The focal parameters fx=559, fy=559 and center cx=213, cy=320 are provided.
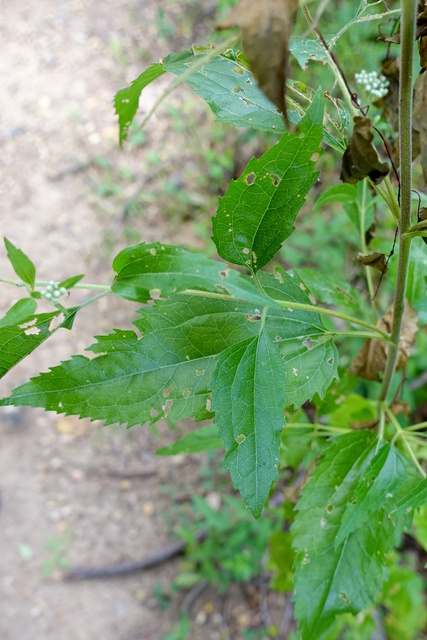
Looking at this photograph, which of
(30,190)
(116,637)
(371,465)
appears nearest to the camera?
(371,465)

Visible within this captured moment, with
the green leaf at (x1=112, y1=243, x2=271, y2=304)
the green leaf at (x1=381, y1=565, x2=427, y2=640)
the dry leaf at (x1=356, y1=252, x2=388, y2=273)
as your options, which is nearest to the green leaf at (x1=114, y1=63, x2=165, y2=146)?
the green leaf at (x1=112, y1=243, x2=271, y2=304)

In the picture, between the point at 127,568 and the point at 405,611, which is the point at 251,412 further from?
the point at 127,568

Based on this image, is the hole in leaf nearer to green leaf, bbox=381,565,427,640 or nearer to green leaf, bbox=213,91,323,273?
green leaf, bbox=213,91,323,273

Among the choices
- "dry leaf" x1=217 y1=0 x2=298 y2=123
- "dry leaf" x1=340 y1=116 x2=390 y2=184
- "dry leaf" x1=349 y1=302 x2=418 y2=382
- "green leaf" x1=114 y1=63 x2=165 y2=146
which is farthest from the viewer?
"dry leaf" x1=349 y1=302 x2=418 y2=382

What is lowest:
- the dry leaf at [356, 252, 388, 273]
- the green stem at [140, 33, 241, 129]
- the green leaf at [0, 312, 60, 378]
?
the dry leaf at [356, 252, 388, 273]

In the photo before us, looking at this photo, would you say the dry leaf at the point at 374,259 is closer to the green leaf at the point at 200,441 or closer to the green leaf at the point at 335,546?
the green leaf at the point at 335,546

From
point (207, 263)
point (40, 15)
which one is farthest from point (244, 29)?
point (40, 15)

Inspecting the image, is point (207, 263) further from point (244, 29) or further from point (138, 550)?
point (138, 550)
